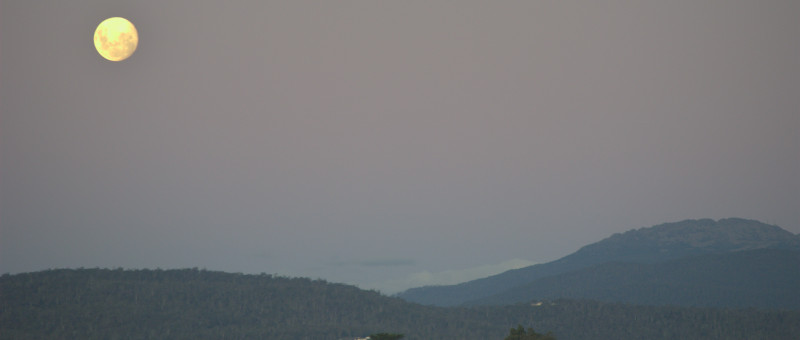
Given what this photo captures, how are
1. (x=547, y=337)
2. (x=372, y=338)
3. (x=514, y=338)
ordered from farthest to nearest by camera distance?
(x=547, y=337) < (x=514, y=338) < (x=372, y=338)

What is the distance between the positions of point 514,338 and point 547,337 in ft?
63.1

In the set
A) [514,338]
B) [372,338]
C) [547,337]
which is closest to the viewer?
[372,338]

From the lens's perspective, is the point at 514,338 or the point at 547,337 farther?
the point at 547,337

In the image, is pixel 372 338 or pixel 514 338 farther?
pixel 514 338

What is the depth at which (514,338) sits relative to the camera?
13412cm

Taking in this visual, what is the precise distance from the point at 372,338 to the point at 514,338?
37.3 metres

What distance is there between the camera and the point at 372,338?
107 meters

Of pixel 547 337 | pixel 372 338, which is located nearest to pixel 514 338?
pixel 547 337

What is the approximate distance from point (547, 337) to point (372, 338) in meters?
56.2

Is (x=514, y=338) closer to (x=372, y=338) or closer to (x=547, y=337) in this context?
(x=547, y=337)

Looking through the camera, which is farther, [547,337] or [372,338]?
[547,337]

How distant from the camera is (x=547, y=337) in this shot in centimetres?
15062
